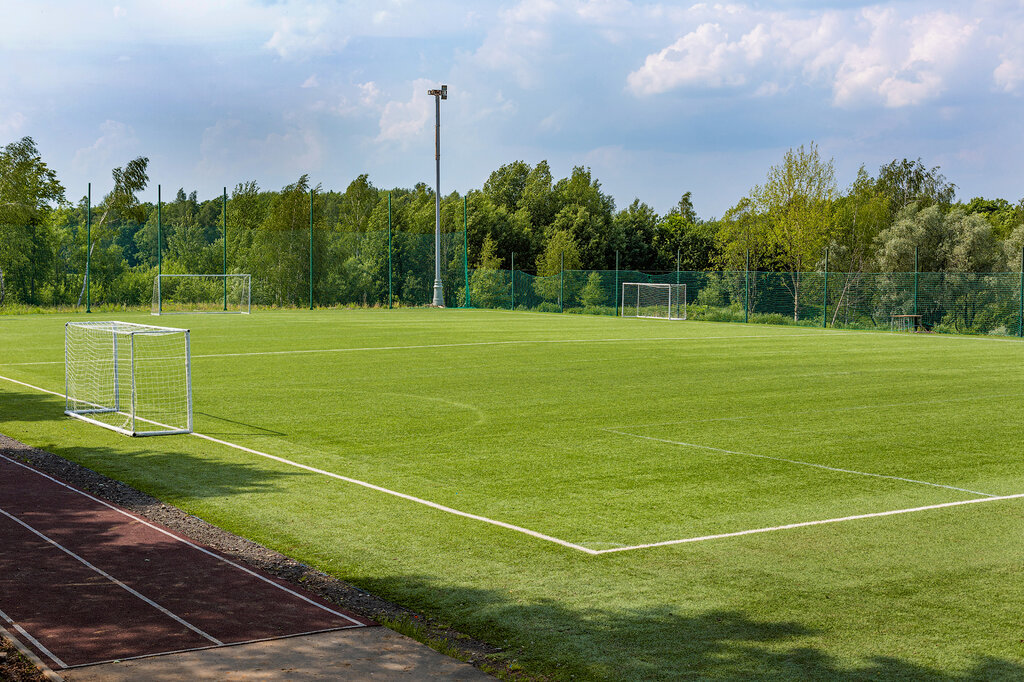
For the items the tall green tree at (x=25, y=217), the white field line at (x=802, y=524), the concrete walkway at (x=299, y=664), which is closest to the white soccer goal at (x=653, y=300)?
the tall green tree at (x=25, y=217)

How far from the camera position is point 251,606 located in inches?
201

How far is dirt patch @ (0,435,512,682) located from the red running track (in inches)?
4.4

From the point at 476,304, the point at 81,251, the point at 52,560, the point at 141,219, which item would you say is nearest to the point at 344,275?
the point at 476,304

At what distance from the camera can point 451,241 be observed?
168 feet

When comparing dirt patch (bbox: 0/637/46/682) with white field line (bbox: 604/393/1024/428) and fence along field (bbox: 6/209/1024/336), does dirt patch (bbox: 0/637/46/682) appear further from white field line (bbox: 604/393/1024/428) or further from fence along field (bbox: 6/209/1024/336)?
fence along field (bbox: 6/209/1024/336)

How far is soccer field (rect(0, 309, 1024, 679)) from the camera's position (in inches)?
191

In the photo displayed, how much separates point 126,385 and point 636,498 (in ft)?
31.1

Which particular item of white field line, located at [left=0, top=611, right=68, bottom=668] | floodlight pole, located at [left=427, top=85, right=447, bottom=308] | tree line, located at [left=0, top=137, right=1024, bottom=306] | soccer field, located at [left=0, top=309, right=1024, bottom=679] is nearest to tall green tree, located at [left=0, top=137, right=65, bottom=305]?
tree line, located at [left=0, top=137, right=1024, bottom=306]

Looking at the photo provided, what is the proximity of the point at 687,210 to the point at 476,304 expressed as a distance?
115 feet

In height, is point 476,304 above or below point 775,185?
below

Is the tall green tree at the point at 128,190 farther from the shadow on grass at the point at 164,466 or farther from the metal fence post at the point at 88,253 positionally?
the shadow on grass at the point at 164,466

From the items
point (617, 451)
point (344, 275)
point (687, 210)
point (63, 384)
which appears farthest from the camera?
point (687, 210)

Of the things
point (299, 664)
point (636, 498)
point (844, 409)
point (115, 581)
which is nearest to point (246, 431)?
point (636, 498)

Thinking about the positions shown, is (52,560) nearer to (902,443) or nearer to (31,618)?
(31,618)
